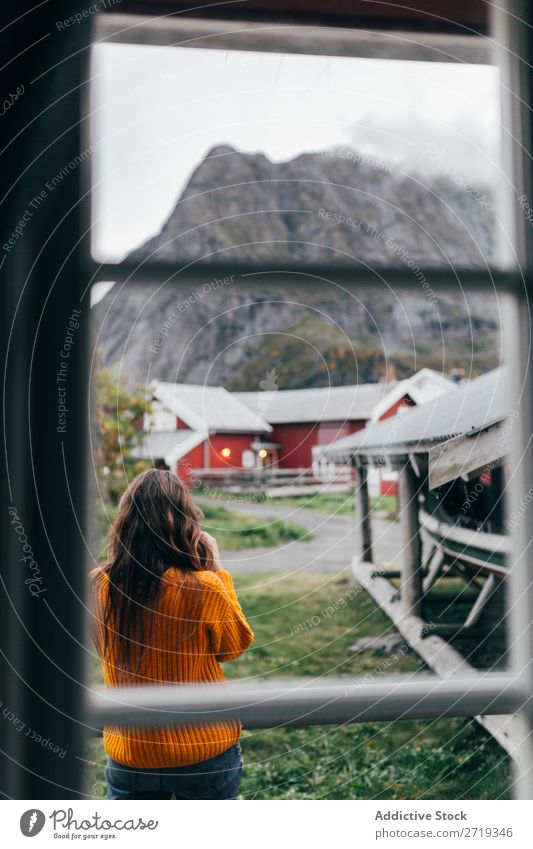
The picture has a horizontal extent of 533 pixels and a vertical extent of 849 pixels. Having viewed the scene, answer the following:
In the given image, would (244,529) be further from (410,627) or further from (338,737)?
(338,737)

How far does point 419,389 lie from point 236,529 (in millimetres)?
338

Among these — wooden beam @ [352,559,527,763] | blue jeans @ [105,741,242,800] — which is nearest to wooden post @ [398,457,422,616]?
wooden beam @ [352,559,527,763]

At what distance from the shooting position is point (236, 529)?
1003 millimetres

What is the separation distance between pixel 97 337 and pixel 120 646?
37 cm

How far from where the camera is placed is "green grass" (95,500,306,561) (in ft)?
2.86

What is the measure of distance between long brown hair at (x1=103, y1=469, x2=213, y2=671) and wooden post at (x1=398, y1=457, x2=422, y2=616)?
1.13 feet

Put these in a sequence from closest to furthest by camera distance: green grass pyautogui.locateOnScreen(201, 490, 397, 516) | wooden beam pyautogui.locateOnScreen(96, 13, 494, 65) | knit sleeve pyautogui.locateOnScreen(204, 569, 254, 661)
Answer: knit sleeve pyautogui.locateOnScreen(204, 569, 254, 661), wooden beam pyautogui.locateOnScreen(96, 13, 494, 65), green grass pyautogui.locateOnScreen(201, 490, 397, 516)

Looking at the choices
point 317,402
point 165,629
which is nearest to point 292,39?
point 317,402

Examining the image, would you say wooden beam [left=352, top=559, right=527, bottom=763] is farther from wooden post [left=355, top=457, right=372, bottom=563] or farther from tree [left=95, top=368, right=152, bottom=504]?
tree [left=95, top=368, right=152, bottom=504]

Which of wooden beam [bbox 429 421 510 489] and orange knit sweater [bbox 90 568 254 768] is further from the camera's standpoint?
wooden beam [bbox 429 421 510 489]

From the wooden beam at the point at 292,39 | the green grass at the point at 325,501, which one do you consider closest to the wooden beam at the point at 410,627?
the green grass at the point at 325,501

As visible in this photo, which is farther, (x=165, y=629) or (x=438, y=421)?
(x=438, y=421)

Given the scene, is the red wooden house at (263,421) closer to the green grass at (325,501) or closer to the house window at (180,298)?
the green grass at (325,501)
